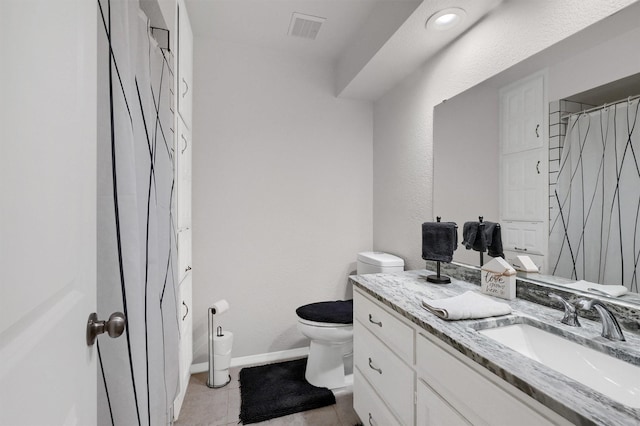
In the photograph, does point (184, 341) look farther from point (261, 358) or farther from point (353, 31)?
point (353, 31)

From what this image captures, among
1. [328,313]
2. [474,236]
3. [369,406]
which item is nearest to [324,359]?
[328,313]

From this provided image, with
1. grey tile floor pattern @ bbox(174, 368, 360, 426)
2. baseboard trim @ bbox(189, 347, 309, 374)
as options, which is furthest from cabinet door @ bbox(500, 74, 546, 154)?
baseboard trim @ bbox(189, 347, 309, 374)

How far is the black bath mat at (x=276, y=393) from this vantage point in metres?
1.82

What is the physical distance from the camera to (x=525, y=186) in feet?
4.47

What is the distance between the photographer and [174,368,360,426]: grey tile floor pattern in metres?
1.75

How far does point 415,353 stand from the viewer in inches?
45.2

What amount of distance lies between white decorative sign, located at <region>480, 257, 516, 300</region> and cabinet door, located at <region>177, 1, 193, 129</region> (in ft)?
5.98

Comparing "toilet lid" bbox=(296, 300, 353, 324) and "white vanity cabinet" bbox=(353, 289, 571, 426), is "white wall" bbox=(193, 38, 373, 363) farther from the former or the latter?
"white vanity cabinet" bbox=(353, 289, 571, 426)

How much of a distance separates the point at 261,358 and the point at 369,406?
1195 millimetres
